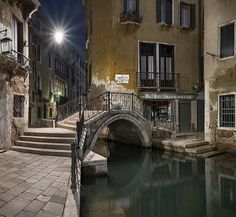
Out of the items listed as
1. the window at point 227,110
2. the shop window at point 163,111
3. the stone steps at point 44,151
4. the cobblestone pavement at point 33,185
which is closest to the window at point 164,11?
the shop window at point 163,111

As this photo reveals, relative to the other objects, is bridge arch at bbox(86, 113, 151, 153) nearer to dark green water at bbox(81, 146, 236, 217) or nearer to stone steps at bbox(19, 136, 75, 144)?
dark green water at bbox(81, 146, 236, 217)

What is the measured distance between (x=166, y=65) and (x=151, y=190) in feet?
37.6

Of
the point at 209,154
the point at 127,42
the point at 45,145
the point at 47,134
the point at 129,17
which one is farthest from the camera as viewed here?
the point at 127,42

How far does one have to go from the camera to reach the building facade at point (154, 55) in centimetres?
1744

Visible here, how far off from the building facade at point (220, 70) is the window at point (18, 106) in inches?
373

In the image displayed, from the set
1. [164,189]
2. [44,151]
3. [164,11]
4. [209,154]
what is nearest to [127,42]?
[164,11]

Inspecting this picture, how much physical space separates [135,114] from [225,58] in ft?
17.8

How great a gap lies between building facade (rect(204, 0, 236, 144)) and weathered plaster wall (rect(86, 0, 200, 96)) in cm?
383

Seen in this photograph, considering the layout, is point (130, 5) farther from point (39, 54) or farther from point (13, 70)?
point (39, 54)

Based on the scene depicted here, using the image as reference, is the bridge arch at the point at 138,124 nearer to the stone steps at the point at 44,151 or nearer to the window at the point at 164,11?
the stone steps at the point at 44,151

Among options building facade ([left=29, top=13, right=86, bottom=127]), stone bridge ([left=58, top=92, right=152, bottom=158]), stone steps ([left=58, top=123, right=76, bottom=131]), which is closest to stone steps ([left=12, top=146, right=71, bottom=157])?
stone bridge ([left=58, top=92, right=152, bottom=158])

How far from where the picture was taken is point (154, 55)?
60.2ft

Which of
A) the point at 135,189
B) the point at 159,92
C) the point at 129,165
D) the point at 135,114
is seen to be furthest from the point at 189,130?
the point at 135,189

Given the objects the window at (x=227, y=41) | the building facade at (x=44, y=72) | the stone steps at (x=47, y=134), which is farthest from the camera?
the building facade at (x=44, y=72)
